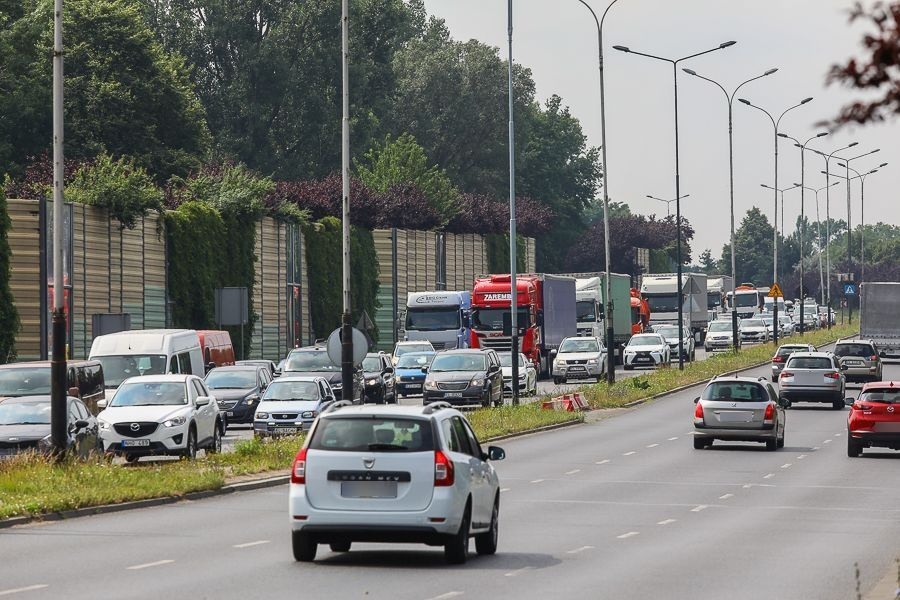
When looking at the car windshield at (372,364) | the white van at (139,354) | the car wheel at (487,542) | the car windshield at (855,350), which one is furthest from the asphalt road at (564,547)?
the car windshield at (855,350)

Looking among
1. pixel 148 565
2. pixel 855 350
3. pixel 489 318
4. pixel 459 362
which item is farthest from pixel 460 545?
pixel 855 350

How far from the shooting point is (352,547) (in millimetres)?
18141

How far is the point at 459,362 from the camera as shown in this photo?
1930 inches

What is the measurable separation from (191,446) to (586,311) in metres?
47.9

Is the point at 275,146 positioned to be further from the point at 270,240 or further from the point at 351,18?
the point at 270,240

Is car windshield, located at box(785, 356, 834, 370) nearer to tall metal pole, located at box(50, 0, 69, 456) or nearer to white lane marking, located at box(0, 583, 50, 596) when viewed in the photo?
tall metal pole, located at box(50, 0, 69, 456)

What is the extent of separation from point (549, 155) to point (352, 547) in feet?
398

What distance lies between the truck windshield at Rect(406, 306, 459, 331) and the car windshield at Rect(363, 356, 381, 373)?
11.6 m

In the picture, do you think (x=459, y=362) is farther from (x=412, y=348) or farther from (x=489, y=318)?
(x=489, y=318)

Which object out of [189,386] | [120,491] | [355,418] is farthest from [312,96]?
[355,418]

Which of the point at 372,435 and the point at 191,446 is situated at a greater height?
the point at 372,435

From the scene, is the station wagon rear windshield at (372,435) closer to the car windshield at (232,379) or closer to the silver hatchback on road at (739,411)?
the silver hatchback on road at (739,411)

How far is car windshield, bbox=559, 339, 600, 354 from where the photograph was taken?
65500 millimetres

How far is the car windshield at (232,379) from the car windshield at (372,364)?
6243 mm
